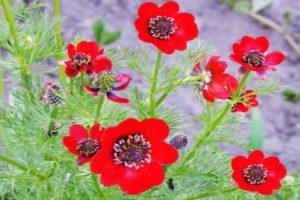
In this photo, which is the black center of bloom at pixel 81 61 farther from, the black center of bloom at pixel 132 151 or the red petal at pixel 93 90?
the black center of bloom at pixel 132 151

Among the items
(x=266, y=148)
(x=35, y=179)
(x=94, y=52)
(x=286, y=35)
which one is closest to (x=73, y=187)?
(x=35, y=179)

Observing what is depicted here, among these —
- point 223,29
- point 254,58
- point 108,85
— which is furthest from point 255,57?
point 223,29

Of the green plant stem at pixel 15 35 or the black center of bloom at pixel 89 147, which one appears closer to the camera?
the black center of bloom at pixel 89 147

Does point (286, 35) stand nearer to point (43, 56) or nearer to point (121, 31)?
point (121, 31)

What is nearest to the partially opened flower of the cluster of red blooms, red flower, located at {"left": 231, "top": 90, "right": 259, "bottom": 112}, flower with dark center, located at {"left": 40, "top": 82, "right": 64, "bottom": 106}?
the cluster of red blooms

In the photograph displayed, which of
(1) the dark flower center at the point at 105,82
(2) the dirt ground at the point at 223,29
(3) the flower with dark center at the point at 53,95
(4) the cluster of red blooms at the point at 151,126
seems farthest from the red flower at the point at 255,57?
(2) the dirt ground at the point at 223,29

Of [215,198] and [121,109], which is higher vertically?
[121,109]
